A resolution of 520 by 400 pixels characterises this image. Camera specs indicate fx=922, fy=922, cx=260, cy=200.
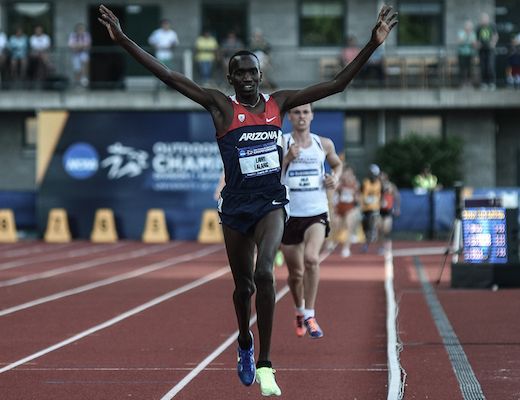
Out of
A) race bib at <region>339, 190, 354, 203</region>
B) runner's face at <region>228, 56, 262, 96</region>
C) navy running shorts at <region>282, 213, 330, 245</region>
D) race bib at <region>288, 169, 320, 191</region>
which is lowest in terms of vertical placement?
race bib at <region>339, 190, 354, 203</region>

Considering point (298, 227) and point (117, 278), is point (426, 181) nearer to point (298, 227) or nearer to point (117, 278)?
point (117, 278)

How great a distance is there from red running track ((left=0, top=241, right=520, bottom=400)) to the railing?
13.9 metres

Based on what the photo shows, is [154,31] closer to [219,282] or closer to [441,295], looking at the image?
[219,282]

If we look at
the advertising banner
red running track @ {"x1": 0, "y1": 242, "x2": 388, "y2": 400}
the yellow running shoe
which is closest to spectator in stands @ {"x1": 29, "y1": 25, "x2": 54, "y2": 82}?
the advertising banner

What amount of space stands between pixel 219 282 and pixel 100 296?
258cm

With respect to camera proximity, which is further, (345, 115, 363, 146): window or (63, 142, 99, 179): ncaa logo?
(345, 115, 363, 146): window

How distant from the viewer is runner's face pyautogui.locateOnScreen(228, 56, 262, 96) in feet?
19.6

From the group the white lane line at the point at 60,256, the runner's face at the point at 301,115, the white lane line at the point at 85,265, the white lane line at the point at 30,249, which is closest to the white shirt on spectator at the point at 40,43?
the white lane line at the point at 30,249

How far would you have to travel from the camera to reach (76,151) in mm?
27672

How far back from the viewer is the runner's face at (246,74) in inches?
235

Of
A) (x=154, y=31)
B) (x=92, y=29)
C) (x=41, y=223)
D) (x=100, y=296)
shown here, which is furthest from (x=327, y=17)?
(x=100, y=296)

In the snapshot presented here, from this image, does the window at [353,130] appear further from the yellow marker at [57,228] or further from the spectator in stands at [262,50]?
the yellow marker at [57,228]

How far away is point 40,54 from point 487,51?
14172 mm

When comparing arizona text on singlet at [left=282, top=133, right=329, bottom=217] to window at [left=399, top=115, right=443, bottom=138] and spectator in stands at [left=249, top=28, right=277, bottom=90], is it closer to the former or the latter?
spectator in stands at [left=249, top=28, right=277, bottom=90]
